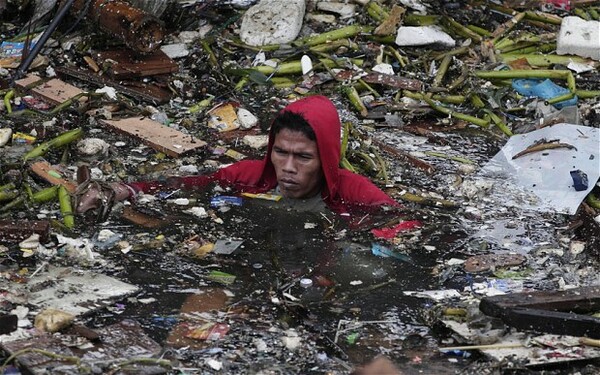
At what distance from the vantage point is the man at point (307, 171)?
629cm

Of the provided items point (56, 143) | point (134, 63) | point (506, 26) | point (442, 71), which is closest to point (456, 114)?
point (442, 71)

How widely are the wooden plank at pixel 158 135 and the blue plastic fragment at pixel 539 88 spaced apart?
293 cm

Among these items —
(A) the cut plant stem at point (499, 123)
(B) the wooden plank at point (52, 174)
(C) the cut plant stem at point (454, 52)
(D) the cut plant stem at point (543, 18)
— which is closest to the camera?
(B) the wooden plank at point (52, 174)

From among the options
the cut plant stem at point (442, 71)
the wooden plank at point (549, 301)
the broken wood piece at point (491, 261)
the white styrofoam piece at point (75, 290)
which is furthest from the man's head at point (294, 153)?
the cut plant stem at point (442, 71)

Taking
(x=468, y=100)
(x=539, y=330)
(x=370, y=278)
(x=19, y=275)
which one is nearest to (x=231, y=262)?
(x=370, y=278)

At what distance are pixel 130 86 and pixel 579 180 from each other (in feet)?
12.8

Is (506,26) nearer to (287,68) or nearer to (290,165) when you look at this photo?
(287,68)

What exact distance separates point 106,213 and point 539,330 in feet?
8.86

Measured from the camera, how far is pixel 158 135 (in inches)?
309

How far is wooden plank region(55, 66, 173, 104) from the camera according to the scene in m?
8.65

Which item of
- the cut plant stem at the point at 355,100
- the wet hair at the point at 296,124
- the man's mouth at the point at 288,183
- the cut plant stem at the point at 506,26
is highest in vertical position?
the wet hair at the point at 296,124

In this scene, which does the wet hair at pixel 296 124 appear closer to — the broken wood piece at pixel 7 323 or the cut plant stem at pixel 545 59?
the broken wood piece at pixel 7 323

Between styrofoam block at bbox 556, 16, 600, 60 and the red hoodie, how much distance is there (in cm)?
367

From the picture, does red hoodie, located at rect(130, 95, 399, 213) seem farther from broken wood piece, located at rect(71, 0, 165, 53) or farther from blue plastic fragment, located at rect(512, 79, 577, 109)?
blue plastic fragment, located at rect(512, 79, 577, 109)
